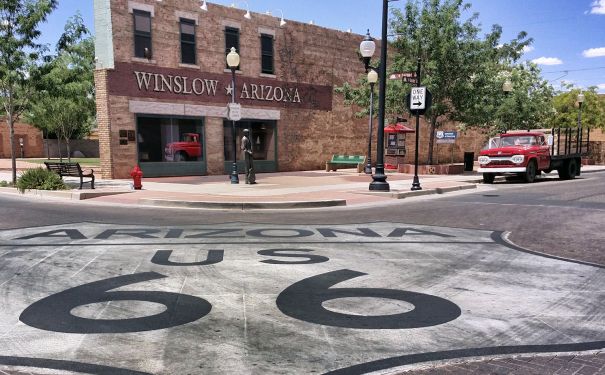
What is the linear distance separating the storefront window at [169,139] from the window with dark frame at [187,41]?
285cm

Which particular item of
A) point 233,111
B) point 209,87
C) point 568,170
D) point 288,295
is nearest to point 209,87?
point 209,87

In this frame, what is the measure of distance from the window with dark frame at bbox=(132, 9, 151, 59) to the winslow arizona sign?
0.64 meters

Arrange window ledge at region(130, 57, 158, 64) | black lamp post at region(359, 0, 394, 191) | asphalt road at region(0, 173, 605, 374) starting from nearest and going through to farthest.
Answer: asphalt road at region(0, 173, 605, 374), black lamp post at region(359, 0, 394, 191), window ledge at region(130, 57, 158, 64)

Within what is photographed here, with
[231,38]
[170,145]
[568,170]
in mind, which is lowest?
[568,170]

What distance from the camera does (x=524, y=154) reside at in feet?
63.4

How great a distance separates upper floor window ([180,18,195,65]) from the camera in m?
21.3

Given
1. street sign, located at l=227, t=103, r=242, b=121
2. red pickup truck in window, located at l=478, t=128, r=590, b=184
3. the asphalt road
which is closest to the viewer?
the asphalt road

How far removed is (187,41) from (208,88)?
2.32 metres

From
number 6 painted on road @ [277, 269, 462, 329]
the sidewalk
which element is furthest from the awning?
number 6 painted on road @ [277, 269, 462, 329]

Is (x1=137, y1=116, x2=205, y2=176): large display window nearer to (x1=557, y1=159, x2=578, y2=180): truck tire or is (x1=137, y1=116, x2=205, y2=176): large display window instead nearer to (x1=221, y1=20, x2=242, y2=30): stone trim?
(x1=221, y1=20, x2=242, y2=30): stone trim

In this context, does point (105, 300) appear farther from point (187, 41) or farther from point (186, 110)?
point (187, 41)

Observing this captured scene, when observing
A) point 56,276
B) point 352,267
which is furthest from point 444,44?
point 56,276

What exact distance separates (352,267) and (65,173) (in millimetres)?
13538

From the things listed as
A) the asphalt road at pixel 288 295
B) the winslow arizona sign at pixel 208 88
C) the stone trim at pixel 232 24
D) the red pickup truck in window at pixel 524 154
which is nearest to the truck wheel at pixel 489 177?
the red pickup truck in window at pixel 524 154
